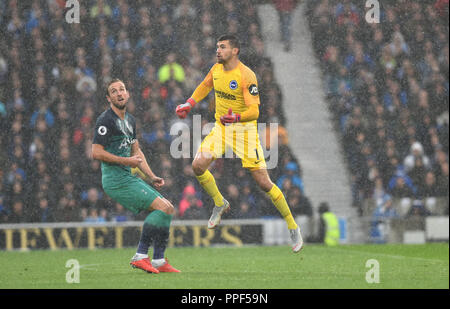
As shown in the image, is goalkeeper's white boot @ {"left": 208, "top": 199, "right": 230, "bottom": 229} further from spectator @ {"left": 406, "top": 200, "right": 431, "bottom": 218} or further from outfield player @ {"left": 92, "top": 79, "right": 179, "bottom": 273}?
spectator @ {"left": 406, "top": 200, "right": 431, "bottom": 218}

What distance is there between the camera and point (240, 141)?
35.2ft

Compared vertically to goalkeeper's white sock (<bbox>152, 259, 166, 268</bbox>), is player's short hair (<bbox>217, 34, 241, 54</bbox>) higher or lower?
higher

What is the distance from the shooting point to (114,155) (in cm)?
986

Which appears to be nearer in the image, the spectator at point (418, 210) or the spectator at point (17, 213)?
the spectator at point (17, 213)

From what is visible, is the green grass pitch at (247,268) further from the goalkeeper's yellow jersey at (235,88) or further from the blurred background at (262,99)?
the goalkeeper's yellow jersey at (235,88)

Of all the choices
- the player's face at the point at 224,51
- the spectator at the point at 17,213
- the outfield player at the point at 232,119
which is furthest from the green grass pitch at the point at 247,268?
the player's face at the point at 224,51

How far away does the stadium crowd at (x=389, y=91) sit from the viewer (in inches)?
714

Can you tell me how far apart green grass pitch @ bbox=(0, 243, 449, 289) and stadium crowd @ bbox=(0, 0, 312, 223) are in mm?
1413

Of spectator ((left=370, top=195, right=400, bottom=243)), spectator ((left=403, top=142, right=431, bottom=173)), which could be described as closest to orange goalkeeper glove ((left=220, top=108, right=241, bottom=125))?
spectator ((left=370, top=195, right=400, bottom=243))

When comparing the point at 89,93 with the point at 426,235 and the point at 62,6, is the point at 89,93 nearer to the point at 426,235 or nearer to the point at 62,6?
the point at 62,6

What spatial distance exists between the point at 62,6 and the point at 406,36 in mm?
8215

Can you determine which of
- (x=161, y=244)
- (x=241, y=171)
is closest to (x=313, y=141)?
(x=241, y=171)

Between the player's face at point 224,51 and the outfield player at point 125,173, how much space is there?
1.14 metres

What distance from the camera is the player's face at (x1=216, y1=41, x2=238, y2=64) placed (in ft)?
33.5
